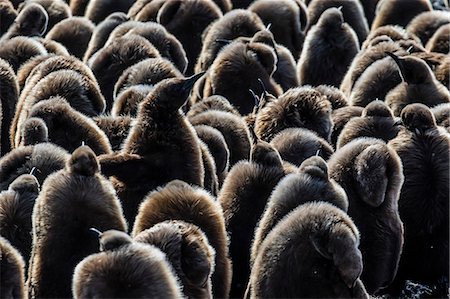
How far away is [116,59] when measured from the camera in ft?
36.3

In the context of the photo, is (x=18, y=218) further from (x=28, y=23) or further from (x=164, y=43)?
(x=28, y=23)

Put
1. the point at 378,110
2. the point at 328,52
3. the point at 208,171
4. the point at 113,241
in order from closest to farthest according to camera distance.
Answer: the point at 113,241 → the point at 208,171 → the point at 378,110 → the point at 328,52

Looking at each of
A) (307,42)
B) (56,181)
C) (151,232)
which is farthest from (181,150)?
(307,42)

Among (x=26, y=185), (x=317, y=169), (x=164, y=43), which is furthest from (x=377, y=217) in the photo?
(x=164, y=43)

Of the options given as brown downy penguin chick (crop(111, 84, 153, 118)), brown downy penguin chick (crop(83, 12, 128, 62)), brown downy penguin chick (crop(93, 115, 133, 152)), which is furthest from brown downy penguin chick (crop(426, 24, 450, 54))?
brown downy penguin chick (crop(93, 115, 133, 152))

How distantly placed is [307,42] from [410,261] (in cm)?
452

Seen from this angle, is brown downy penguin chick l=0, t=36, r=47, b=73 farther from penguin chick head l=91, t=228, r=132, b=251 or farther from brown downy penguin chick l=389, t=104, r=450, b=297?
penguin chick head l=91, t=228, r=132, b=251

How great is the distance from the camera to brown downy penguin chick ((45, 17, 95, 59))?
530 inches

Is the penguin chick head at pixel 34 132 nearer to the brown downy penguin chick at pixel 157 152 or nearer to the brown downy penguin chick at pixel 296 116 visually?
the brown downy penguin chick at pixel 157 152

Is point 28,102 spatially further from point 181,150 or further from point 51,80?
point 181,150

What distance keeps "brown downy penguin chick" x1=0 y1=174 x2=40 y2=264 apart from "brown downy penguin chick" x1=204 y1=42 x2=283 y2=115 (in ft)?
11.8

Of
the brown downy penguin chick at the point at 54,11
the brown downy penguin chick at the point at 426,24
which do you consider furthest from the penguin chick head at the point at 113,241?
the brown downy penguin chick at the point at 54,11

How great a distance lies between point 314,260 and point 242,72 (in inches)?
180

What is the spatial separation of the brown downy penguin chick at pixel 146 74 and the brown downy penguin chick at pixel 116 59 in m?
0.52
